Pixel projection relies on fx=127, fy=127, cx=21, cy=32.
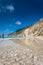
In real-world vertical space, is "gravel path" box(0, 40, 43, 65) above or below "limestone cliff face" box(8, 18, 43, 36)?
below

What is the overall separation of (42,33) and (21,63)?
94.0 metres

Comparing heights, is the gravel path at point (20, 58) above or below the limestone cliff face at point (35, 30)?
below

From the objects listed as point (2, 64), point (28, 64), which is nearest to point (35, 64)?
point (28, 64)

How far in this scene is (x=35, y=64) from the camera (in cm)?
760

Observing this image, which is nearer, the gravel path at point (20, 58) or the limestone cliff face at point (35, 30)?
the gravel path at point (20, 58)

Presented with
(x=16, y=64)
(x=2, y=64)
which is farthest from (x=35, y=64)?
(x=2, y=64)

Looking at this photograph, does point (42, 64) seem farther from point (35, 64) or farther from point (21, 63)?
point (21, 63)

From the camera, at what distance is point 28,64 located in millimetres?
7637

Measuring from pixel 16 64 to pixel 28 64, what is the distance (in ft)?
2.37

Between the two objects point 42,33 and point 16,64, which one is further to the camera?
point 42,33

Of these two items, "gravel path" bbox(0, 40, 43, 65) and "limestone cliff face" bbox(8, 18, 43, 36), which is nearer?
"gravel path" bbox(0, 40, 43, 65)

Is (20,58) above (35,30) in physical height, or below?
below

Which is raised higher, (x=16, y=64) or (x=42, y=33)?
(x=42, y=33)

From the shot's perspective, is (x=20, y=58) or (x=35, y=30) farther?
(x=35, y=30)
